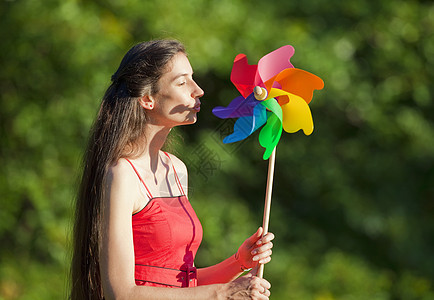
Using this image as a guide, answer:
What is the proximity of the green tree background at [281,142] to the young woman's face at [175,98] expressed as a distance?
1.33 meters

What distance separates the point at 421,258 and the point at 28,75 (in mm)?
3101

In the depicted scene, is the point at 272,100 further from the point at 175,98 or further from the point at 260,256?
the point at 260,256

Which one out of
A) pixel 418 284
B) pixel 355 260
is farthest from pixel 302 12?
pixel 418 284

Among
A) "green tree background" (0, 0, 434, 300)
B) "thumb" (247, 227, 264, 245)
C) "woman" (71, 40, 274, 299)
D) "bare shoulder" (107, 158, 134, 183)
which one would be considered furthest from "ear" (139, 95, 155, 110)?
"green tree background" (0, 0, 434, 300)

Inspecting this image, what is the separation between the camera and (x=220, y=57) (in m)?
3.79

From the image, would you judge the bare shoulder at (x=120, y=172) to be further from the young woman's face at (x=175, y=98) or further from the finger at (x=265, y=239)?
the finger at (x=265, y=239)

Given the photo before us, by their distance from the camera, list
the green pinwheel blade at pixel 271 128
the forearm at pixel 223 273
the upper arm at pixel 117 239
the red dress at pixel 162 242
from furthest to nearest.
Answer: the forearm at pixel 223 273 → the green pinwheel blade at pixel 271 128 → the red dress at pixel 162 242 → the upper arm at pixel 117 239

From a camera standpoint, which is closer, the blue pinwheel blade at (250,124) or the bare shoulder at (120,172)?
the bare shoulder at (120,172)

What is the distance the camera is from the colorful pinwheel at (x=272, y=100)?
177 cm

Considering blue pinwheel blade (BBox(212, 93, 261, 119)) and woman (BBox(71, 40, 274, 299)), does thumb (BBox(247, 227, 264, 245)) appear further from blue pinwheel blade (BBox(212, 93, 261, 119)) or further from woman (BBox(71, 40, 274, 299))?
blue pinwheel blade (BBox(212, 93, 261, 119))

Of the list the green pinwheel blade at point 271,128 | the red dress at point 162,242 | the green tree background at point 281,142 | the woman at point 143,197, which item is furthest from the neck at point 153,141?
the green tree background at point 281,142

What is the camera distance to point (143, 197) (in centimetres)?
165

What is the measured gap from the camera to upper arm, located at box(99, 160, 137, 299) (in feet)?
5.06

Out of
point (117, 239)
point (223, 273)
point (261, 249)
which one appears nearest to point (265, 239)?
point (261, 249)
